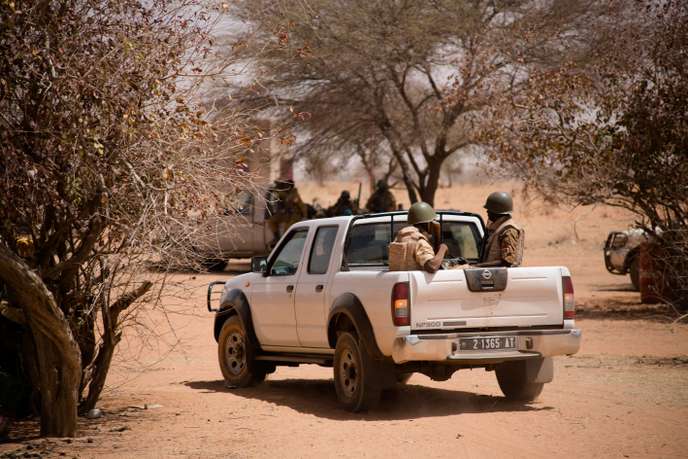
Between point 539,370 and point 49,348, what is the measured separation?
4.10 metres

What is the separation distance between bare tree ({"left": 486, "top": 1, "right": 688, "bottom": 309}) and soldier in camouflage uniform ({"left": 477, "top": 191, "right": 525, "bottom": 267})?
7519 millimetres

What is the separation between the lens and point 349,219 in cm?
1012

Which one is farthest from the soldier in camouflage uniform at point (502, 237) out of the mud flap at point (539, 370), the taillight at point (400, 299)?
the taillight at point (400, 299)

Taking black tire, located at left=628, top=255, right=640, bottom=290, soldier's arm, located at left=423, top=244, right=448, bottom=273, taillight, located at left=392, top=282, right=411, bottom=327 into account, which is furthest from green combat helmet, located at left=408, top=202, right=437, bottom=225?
black tire, located at left=628, top=255, right=640, bottom=290

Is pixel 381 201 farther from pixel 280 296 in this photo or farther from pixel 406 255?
pixel 406 255

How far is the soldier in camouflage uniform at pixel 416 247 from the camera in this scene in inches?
360

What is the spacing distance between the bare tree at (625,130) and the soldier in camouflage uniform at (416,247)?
8.08 meters

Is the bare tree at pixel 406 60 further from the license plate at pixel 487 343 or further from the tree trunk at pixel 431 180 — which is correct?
the license plate at pixel 487 343

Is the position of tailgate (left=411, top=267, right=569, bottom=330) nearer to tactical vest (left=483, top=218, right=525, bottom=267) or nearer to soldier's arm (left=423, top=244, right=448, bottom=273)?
soldier's arm (left=423, top=244, right=448, bottom=273)

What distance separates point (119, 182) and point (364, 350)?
245cm

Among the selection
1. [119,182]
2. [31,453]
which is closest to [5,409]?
[31,453]

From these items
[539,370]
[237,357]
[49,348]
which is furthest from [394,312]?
[237,357]

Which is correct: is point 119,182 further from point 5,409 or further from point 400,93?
point 400,93

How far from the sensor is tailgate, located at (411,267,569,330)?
29.0 ft
